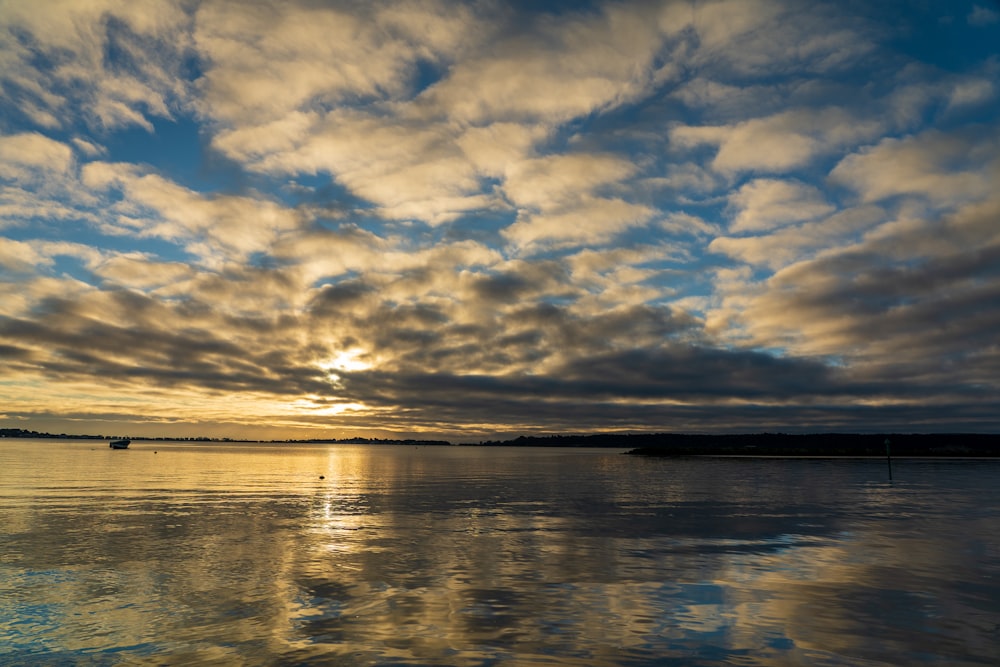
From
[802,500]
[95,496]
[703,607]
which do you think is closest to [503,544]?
[703,607]

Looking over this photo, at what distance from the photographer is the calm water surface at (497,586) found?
13953 mm

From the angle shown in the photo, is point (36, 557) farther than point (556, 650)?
Yes

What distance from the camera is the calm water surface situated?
1395 centimetres

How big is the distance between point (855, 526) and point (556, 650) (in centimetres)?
2682

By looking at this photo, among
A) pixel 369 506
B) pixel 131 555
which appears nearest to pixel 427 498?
pixel 369 506

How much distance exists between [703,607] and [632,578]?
378 centimetres

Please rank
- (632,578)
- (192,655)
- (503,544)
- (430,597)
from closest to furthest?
(192,655) < (430,597) < (632,578) < (503,544)

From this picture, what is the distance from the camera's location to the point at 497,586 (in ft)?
65.0

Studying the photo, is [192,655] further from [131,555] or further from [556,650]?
[131,555]

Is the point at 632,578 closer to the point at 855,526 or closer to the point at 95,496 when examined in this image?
the point at 855,526

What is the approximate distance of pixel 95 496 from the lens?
48.9 metres

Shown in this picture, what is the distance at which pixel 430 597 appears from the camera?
18562 mm

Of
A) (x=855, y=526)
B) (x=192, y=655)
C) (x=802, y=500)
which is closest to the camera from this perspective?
(x=192, y=655)

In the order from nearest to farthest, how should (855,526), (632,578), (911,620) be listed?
(911,620)
(632,578)
(855,526)
